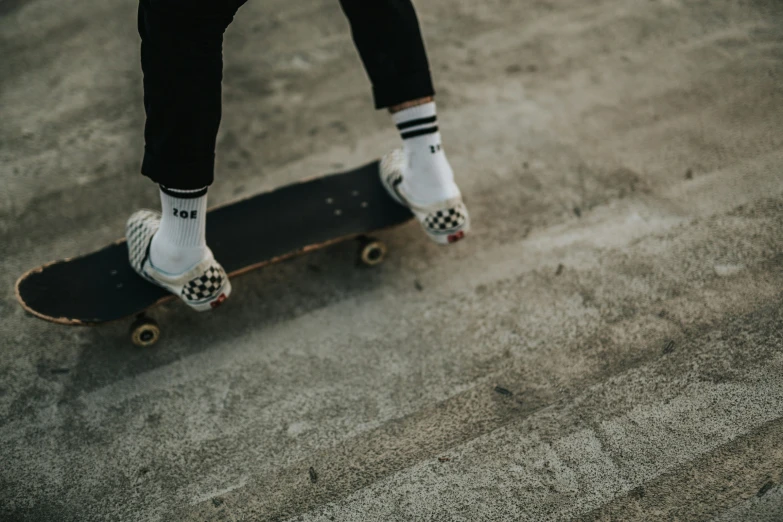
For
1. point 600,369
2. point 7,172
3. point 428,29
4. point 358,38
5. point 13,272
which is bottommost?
point 600,369

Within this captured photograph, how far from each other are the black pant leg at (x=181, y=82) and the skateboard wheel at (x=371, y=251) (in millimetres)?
702

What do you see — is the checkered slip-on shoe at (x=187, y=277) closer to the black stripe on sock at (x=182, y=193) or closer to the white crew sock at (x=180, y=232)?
the white crew sock at (x=180, y=232)

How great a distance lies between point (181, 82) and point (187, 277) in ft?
2.10

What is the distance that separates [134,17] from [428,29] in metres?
1.65

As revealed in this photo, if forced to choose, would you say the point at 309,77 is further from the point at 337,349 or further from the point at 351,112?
the point at 337,349

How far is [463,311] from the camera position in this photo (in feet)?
6.84

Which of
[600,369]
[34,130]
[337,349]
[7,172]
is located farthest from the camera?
[34,130]

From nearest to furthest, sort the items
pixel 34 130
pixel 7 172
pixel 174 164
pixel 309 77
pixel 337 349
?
pixel 174 164 < pixel 337 349 < pixel 7 172 < pixel 34 130 < pixel 309 77

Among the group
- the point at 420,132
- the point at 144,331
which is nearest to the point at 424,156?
the point at 420,132

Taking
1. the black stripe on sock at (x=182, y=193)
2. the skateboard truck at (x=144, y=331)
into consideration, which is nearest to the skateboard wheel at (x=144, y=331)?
the skateboard truck at (x=144, y=331)

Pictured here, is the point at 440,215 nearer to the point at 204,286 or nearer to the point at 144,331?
the point at 204,286

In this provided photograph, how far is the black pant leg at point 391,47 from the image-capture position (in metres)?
1.86

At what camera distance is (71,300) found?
203cm

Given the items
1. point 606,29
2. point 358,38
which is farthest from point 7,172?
point 606,29
